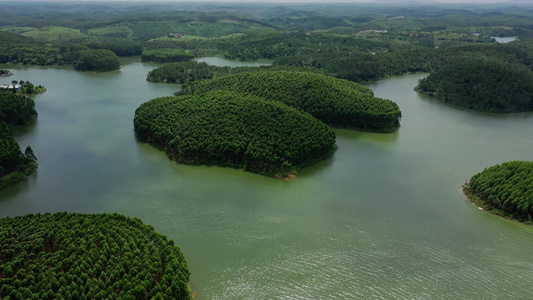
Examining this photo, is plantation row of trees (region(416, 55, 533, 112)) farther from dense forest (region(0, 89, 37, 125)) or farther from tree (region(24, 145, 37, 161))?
dense forest (region(0, 89, 37, 125))

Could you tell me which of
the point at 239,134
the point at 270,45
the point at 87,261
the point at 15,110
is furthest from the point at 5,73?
the point at 87,261

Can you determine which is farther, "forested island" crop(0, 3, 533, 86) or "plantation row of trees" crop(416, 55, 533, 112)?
"forested island" crop(0, 3, 533, 86)

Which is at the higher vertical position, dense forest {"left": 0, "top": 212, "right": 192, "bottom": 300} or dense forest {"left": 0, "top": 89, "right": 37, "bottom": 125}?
dense forest {"left": 0, "top": 89, "right": 37, "bottom": 125}

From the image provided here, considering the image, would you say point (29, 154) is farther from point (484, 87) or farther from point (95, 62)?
point (484, 87)

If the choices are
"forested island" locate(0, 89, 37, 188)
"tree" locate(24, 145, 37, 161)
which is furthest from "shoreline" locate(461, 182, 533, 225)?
"tree" locate(24, 145, 37, 161)

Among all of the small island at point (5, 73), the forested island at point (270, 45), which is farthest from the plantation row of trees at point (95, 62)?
the small island at point (5, 73)

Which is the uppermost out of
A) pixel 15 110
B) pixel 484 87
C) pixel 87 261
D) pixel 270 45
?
pixel 270 45

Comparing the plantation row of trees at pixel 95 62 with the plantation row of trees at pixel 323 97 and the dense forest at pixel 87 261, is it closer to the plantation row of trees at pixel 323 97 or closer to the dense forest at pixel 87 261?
the plantation row of trees at pixel 323 97

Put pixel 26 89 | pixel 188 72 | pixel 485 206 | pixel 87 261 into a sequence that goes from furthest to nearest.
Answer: pixel 188 72
pixel 26 89
pixel 485 206
pixel 87 261
